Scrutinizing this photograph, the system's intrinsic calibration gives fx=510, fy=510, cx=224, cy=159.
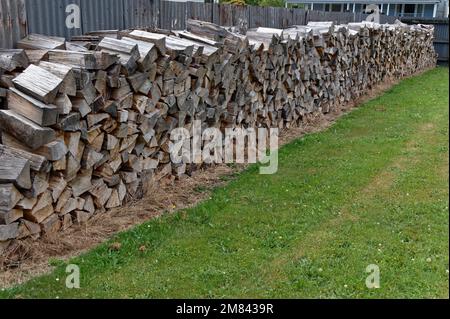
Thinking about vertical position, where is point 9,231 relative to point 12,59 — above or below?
below

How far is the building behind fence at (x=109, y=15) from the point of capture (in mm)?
4133

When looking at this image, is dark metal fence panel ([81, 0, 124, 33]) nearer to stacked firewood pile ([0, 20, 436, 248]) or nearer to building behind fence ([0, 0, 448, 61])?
building behind fence ([0, 0, 448, 61])

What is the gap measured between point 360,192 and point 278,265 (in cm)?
214

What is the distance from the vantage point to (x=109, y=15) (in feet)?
17.4

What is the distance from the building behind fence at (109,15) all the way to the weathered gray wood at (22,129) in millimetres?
707

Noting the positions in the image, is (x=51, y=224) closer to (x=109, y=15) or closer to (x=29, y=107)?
(x=29, y=107)

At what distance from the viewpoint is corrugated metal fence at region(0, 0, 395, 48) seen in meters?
4.13

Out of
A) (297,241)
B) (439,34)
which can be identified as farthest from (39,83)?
(439,34)

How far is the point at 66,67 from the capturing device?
4023 millimetres

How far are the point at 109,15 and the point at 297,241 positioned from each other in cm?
300

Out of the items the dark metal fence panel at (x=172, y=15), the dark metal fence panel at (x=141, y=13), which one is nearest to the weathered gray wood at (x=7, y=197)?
the dark metal fence panel at (x=141, y=13)

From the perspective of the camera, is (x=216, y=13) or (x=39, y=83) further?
(x=216, y=13)

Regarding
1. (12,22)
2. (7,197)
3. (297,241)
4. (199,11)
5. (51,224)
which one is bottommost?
(297,241)

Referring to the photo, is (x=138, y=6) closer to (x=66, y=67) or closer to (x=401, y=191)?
(x=66, y=67)
